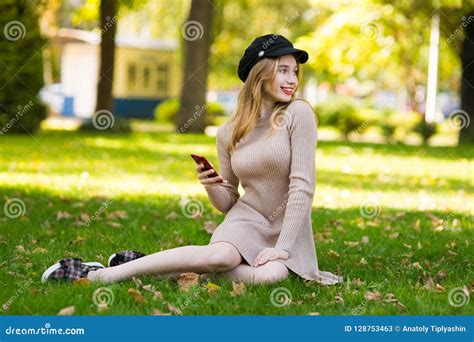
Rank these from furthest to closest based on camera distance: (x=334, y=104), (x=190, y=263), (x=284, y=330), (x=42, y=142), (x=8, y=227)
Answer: (x=334, y=104), (x=42, y=142), (x=8, y=227), (x=190, y=263), (x=284, y=330)

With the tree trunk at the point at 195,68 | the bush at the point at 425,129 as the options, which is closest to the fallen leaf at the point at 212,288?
the tree trunk at the point at 195,68

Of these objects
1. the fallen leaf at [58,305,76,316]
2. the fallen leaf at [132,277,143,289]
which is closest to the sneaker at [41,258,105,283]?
the fallen leaf at [132,277,143,289]

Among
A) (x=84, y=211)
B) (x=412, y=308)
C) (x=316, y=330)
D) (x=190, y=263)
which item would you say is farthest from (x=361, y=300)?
(x=84, y=211)

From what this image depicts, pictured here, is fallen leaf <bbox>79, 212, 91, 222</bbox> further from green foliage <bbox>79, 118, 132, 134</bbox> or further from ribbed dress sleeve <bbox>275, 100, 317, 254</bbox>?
green foliage <bbox>79, 118, 132, 134</bbox>

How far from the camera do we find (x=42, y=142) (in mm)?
15359

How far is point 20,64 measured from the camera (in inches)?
674

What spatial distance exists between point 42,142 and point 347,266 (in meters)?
10.9

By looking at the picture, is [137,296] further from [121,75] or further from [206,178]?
[121,75]

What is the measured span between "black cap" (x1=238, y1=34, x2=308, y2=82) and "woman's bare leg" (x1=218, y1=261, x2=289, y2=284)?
1163 millimetres

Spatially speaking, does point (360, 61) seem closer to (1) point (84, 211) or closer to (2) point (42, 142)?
(2) point (42, 142)

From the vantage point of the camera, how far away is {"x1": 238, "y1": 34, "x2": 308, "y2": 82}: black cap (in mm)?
4688

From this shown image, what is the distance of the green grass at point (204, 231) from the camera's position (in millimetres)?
4297

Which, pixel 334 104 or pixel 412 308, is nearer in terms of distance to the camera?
pixel 412 308

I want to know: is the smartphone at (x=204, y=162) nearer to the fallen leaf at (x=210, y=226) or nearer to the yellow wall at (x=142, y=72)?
the fallen leaf at (x=210, y=226)
